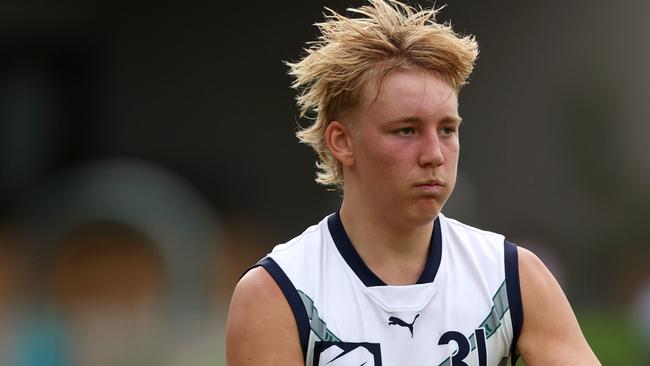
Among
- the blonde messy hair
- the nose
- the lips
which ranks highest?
the blonde messy hair

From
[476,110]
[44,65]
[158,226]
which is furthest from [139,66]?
[476,110]

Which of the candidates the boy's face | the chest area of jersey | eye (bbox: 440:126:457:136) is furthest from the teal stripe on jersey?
eye (bbox: 440:126:457:136)

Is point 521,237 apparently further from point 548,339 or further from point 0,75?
point 548,339

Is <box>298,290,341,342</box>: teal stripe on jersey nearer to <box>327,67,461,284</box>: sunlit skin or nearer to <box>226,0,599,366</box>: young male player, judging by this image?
<box>226,0,599,366</box>: young male player

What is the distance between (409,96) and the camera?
3.76 metres

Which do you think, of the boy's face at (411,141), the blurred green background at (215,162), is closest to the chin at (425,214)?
the boy's face at (411,141)

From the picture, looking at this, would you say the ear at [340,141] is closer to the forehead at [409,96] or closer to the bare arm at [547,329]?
the forehead at [409,96]

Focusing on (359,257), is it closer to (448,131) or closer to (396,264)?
(396,264)

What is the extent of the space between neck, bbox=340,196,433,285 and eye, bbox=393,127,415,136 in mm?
277

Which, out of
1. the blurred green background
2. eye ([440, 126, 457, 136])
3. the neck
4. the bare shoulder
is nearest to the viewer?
the bare shoulder

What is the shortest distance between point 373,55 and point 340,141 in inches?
11.8

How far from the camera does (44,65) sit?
1270 cm

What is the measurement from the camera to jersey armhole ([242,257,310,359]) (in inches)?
146

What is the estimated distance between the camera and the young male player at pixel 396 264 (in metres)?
3.73
